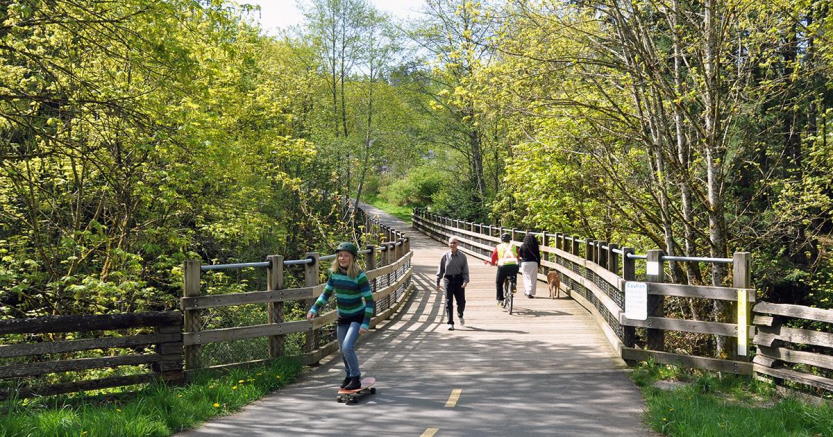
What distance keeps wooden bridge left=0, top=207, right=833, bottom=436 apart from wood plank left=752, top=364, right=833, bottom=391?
0.02 m

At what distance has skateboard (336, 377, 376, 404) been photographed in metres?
7.83

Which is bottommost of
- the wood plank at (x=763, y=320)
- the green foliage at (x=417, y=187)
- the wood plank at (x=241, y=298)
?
the wood plank at (x=763, y=320)

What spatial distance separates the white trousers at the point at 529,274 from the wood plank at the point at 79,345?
10.6 metres

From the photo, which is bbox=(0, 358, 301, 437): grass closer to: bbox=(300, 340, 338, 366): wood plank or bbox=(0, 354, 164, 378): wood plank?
bbox=(0, 354, 164, 378): wood plank

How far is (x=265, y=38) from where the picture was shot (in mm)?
37875

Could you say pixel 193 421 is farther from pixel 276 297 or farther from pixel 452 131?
pixel 452 131

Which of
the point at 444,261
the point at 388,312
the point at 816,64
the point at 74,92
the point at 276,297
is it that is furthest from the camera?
the point at 388,312

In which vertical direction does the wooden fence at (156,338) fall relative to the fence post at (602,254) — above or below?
below

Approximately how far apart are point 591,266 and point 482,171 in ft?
92.4

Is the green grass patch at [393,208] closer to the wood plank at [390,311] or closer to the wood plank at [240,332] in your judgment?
the wood plank at [390,311]

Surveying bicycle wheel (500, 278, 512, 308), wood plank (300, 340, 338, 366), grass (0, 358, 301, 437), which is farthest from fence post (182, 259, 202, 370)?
bicycle wheel (500, 278, 512, 308)

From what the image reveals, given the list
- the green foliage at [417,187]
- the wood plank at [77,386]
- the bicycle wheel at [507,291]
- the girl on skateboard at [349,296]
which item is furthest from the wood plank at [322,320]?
the green foliage at [417,187]

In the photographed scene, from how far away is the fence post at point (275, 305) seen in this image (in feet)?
31.5

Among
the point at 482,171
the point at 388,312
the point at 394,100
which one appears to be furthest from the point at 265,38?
the point at 388,312
